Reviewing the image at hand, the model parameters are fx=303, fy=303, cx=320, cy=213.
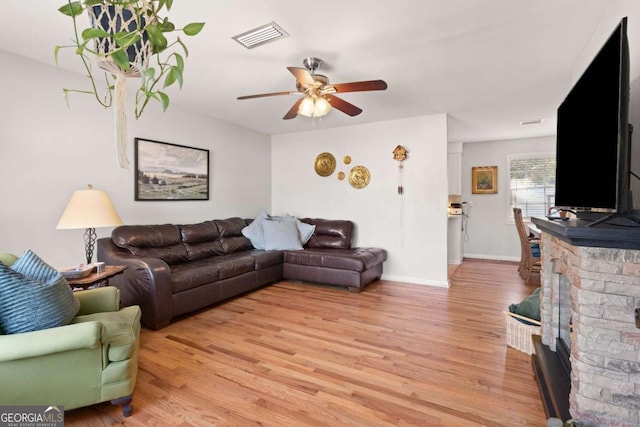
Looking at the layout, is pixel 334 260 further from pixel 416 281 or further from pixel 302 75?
pixel 302 75

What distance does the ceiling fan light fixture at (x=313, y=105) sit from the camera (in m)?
2.73

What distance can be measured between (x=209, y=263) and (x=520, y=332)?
3.18 metres

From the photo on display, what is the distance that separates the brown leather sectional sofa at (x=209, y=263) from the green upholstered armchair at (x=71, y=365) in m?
1.07

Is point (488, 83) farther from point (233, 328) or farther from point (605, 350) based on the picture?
point (233, 328)

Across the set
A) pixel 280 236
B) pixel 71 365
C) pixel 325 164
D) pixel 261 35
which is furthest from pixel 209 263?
pixel 325 164

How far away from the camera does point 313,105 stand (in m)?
2.77

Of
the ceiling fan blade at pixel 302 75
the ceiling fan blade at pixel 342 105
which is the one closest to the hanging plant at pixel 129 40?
the ceiling fan blade at pixel 302 75

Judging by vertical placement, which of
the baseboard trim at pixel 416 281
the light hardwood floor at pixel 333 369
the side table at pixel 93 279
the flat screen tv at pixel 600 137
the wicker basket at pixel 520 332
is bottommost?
the light hardwood floor at pixel 333 369

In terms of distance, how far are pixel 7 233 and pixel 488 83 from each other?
15.9 ft

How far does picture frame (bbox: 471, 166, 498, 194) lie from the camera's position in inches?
249

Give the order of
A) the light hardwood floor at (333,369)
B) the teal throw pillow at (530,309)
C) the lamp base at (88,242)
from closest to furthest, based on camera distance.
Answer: the light hardwood floor at (333,369)
the teal throw pillow at (530,309)
the lamp base at (88,242)

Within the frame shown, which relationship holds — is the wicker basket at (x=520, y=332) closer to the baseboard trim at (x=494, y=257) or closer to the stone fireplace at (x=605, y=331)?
the stone fireplace at (x=605, y=331)

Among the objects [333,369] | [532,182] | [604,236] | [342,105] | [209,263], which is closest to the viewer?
[604,236]

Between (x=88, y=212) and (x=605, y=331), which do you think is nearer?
(x=605, y=331)
